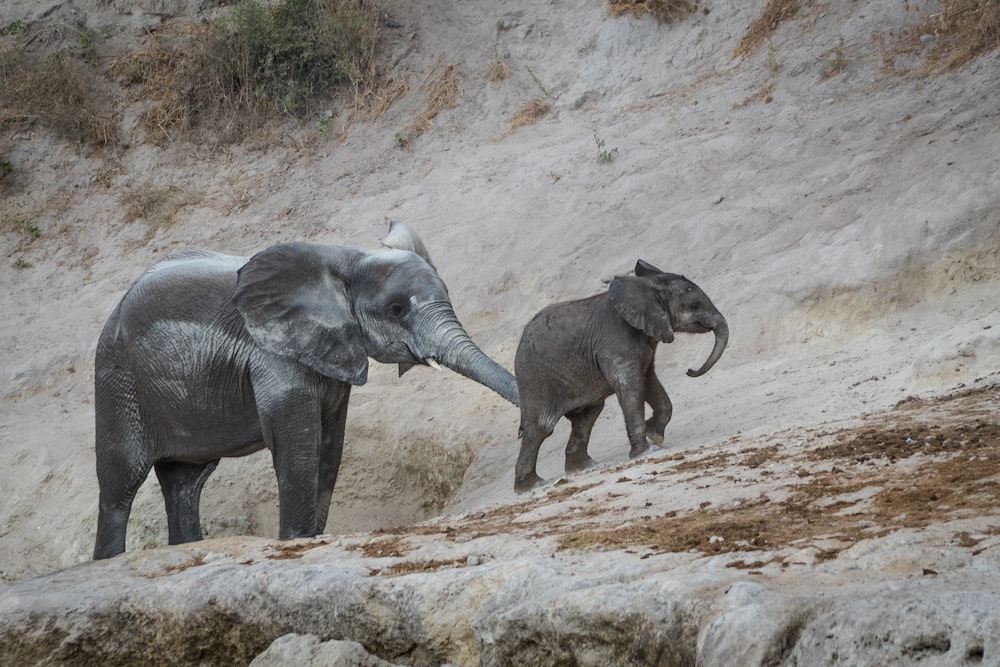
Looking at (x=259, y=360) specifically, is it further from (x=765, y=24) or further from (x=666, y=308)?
(x=765, y=24)

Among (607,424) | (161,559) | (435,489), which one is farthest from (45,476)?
(161,559)

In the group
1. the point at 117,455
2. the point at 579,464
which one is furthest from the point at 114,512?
the point at 579,464

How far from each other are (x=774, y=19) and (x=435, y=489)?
790 cm

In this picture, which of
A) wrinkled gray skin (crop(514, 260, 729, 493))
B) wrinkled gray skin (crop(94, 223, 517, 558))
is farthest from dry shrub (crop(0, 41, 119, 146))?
wrinkled gray skin (crop(514, 260, 729, 493))

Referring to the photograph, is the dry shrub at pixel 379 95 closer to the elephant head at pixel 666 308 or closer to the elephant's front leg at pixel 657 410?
the elephant head at pixel 666 308

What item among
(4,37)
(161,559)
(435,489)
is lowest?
(435,489)

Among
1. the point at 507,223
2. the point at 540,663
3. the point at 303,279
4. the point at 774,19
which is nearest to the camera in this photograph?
the point at 540,663

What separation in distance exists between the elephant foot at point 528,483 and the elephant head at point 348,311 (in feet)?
5.50

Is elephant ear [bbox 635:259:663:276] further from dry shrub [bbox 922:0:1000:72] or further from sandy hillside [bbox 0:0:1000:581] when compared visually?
dry shrub [bbox 922:0:1000:72]

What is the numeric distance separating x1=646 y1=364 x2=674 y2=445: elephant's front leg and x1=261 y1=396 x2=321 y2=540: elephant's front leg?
2591 millimetres

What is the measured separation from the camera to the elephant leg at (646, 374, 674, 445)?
31.3 ft

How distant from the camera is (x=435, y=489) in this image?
12.0 m

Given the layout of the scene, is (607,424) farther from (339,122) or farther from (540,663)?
(339,122)

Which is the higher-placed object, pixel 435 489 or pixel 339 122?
pixel 339 122
